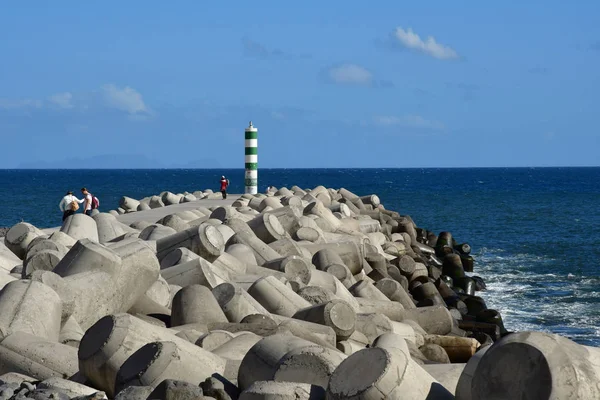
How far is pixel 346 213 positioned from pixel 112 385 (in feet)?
41.9

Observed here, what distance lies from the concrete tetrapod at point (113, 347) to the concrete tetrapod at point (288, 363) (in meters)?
0.22

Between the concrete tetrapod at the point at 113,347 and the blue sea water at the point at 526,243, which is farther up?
the concrete tetrapod at the point at 113,347

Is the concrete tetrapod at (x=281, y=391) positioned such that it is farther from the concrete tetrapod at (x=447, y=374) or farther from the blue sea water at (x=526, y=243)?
the blue sea water at (x=526, y=243)

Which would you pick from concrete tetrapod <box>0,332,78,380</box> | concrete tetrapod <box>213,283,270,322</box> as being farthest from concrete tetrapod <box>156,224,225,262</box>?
concrete tetrapod <box>0,332,78,380</box>

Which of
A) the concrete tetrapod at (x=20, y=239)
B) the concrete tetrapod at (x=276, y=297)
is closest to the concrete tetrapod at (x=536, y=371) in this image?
the concrete tetrapod at (x=276, y=297)

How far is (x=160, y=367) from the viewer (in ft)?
15.6

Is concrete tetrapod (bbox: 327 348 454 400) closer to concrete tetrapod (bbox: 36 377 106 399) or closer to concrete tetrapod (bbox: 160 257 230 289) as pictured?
concrete tetrapod (bbox: 36 377 106 399)

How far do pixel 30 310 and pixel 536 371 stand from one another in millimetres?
3049

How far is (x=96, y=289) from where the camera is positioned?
21.9ft

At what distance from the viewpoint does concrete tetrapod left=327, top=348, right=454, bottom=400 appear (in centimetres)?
432

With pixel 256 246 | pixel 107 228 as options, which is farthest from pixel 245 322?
pixel 107 228

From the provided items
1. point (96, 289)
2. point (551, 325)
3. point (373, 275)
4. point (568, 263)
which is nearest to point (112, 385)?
point (96, 289)

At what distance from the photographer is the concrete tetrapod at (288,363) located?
4711 millimetres

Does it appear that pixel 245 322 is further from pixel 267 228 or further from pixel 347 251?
pixel 347 251
